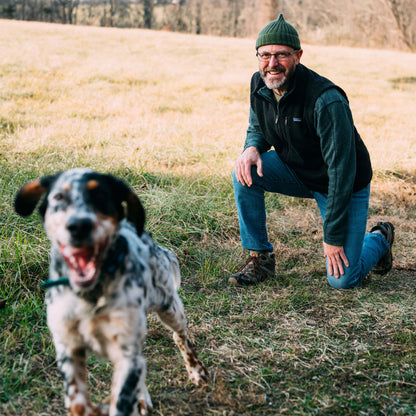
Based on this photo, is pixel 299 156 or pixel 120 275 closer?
pixel 120 275

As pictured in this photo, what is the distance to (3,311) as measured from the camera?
9.95ft

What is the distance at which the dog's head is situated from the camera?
5.43 ft

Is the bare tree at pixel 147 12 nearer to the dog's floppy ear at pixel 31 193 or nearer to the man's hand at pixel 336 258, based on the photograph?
the man's hand at pixel 336 258

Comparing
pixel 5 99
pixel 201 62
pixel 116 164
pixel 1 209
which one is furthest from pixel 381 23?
pixel 1 209

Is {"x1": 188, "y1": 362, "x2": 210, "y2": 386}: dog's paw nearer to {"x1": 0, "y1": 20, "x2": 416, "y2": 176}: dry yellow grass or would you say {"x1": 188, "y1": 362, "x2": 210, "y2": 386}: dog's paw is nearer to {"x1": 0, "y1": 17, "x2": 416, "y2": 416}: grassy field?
{"x1": 0, "y1": 17, "x2": 416, "y2": 416}: grassy field

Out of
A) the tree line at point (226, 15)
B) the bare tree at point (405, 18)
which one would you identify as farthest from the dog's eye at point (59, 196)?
the tree line at point (226, 15)

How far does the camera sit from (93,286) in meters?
1.72

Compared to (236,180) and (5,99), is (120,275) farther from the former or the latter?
(5,99)

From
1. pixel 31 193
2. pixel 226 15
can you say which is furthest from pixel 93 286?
pixel 226 15

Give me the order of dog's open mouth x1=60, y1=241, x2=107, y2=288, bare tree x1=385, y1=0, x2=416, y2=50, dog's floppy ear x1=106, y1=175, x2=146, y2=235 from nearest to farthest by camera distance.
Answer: dog's open mouth x1=60, y1=241, x2=107, y2=288
dog's floppy ear x1=106, y1=175, x2=146, y2=235
bare tree x1=385, y1=0, x2=416, y2=50

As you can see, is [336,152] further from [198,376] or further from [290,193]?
[198,376]

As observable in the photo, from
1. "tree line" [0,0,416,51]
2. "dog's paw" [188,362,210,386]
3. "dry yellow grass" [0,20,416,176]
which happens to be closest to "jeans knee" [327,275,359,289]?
"dog's paw" [188,362,210,386]

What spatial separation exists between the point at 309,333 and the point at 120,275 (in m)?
1.64

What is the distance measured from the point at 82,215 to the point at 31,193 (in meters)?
0.38
